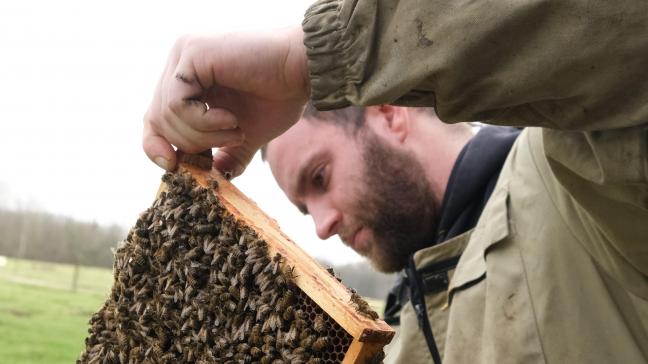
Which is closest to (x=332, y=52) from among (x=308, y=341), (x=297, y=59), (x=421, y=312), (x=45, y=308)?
(x=297, y=59)

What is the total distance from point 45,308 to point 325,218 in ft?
73.1

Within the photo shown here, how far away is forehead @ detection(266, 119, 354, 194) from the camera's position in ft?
14.7

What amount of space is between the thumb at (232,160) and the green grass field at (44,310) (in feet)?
13.9

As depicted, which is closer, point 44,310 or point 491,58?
point 491,58

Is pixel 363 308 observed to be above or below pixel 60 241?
above

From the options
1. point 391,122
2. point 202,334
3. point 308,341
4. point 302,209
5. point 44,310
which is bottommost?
point 44,310

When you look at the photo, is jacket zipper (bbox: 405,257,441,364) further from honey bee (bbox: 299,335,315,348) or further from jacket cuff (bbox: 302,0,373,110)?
jacket cuff (bbox: 302,0,373,110)

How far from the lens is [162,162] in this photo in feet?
→ 8.13

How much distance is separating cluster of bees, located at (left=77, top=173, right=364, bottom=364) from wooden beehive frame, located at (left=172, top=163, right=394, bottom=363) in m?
0.04

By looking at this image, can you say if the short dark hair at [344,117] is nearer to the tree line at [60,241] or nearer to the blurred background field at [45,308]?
the blurred background field at [45,308]

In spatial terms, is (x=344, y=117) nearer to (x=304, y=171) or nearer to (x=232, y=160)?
(x=304, y=171)

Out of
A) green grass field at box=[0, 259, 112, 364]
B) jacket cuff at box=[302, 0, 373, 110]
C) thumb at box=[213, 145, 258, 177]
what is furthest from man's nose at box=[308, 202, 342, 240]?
green grass field at box=[0, 259, 112, 364]

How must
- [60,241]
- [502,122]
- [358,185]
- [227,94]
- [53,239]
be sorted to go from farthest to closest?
[53,239] < [60,241] < [358,185] < [227,94] < [502,122]

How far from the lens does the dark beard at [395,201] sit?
4520 mm
